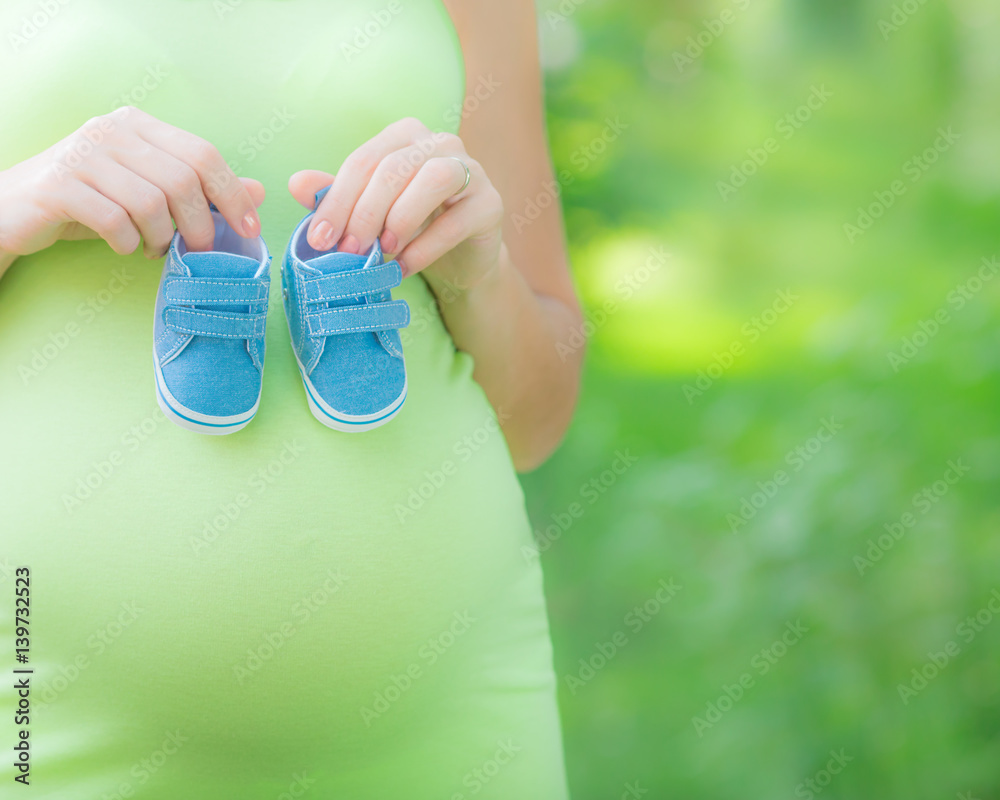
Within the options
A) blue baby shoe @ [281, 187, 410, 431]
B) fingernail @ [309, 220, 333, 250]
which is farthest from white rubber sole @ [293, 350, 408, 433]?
fingernail @ [309, 220, 333, 250]

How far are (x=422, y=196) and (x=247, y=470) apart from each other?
0.31 metres

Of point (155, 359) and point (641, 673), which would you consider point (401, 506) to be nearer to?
point (155, 359)

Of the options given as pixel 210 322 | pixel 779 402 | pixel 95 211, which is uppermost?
pixel 95 211

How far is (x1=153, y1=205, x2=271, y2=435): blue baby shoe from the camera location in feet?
2.41

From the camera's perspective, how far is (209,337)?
764 millimetres

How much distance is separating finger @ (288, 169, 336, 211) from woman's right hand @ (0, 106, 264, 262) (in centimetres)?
6

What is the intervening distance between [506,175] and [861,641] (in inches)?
54.3

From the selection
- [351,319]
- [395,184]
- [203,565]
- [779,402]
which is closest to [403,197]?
[395,184]

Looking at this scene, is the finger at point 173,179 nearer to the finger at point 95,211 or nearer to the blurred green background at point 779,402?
the finger at point 95,211

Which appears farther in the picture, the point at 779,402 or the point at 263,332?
the point at 779,402

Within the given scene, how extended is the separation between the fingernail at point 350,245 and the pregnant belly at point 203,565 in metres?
0.11

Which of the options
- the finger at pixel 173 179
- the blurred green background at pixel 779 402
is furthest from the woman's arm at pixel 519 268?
the blurred green background at pixel 779 402

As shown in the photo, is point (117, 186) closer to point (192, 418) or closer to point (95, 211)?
point (95, 211)

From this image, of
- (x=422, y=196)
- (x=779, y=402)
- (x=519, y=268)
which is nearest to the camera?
(x=422, y=196)
